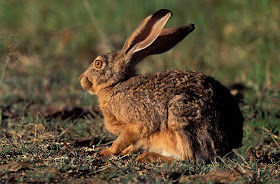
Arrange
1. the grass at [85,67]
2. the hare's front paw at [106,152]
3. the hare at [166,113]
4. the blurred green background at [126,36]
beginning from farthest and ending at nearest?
the blurred green background at [126,36] < the hare's front paw at [106,152] < the hare at [166,113] < the grass at [85,67]

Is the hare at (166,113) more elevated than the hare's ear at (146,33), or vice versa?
the hare's ear at (146,33)

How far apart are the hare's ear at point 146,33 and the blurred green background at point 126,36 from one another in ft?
5.90

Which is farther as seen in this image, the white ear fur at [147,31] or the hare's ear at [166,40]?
the hare's ear at [166,40]

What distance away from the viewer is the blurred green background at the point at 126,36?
734cm

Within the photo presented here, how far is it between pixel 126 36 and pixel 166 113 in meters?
4.69

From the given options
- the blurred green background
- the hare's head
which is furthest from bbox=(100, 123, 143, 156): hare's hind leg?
the blurred green background

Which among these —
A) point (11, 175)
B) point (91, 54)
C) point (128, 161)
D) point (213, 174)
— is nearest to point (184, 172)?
point (213, 174)

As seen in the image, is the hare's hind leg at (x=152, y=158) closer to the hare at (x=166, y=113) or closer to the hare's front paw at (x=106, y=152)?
the hare at (x=166, y=113)

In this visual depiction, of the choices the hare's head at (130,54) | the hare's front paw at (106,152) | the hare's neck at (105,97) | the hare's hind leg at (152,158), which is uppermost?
the hare's head at (130,54)

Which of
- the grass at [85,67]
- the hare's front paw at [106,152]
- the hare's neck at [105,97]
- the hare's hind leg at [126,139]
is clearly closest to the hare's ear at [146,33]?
the hare's neck at [105,97]

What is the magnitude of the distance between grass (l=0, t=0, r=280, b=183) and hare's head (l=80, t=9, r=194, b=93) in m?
0.31

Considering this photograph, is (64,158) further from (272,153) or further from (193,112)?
(272,153)

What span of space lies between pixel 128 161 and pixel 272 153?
1911 millimetres

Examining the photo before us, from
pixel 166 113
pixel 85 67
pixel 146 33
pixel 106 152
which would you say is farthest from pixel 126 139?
pixel 85 67
